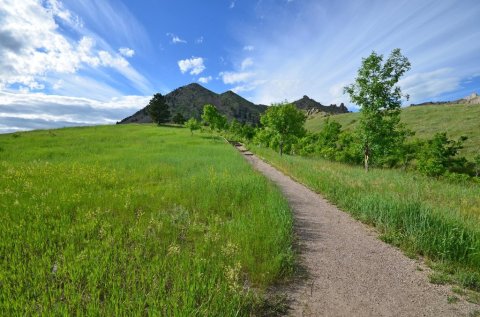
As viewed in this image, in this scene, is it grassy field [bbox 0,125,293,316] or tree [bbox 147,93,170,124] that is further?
tree [bbox 147,93,170,124]

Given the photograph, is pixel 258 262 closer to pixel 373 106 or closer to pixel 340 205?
pixel 340 205

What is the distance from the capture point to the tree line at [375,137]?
59.5 ft

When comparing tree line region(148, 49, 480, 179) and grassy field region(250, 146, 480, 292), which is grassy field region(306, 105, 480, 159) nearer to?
tree line region(148, 49, 480, 179)

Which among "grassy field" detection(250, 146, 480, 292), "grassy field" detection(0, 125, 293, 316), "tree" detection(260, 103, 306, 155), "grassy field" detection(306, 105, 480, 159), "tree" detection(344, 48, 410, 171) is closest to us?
"grassy field" detection(0, 125, 293, 316)

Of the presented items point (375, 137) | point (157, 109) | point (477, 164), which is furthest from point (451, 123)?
point (157, 109)

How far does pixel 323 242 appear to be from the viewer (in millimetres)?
6691

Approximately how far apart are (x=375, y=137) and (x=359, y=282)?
16.1 metres

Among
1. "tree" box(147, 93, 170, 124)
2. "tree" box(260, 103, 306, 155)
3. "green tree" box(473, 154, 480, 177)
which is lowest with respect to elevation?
"green tree" box(473, 154, 480, 177)

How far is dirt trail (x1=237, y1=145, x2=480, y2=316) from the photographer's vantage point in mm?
4145

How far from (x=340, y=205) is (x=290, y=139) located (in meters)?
25.2

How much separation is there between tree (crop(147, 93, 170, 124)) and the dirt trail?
9279 cm

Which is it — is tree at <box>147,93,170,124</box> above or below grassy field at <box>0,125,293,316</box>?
above

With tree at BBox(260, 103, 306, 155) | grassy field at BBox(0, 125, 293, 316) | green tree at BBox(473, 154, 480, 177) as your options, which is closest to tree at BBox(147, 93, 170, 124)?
tree at BBox(260, 103, 306, 155)

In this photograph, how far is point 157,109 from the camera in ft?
304
